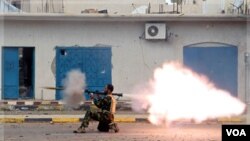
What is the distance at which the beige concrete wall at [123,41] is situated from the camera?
86.1 feet

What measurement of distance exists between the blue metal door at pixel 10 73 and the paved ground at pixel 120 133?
7.77 metres

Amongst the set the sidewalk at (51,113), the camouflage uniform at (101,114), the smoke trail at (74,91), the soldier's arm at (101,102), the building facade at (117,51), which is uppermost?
the building facade at (117,51)

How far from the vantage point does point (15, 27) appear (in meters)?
26.2

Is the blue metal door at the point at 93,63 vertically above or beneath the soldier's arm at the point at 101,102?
above

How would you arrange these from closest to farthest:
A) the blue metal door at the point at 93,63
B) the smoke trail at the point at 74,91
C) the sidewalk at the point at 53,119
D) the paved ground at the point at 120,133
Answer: the paved ground at the point at 120,133 → the smoke trail at the point at 74,91 → the sidewalk at the point at 53,119 → the blue metal door at the point at 93,63

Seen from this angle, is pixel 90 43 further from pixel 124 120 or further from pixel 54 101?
pixel 124 120

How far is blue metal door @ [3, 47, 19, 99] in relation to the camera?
1040 inches

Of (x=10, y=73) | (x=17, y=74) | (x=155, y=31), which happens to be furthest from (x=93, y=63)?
(x=10, y=73)

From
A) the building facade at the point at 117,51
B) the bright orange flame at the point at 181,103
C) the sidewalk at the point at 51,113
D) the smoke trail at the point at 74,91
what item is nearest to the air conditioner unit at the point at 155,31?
the building facade at the point at 117,51

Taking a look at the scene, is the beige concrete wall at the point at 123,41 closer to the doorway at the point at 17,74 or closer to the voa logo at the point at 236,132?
the doorway at the point at 17,74

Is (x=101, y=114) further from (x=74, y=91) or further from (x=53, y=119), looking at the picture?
(x=53, y=119)

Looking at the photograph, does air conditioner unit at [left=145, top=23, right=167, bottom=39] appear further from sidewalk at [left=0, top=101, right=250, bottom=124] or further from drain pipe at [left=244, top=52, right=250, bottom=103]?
drain pipe at [left=244, top=52, right=250, bottom=103]

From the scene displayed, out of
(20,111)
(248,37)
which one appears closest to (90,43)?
(20,111)

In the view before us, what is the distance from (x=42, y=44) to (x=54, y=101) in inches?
108
